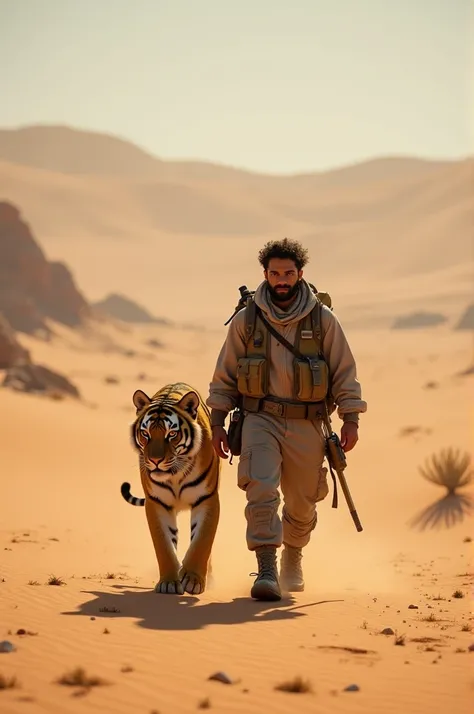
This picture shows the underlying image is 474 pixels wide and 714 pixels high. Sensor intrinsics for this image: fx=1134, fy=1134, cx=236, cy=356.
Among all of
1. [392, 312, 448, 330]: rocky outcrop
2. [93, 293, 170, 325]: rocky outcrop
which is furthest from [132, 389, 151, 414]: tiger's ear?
[392, 312, 448, 330]: rocky outcrop

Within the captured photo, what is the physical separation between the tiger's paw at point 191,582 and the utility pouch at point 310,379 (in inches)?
52.8

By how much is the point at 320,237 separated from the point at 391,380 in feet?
253

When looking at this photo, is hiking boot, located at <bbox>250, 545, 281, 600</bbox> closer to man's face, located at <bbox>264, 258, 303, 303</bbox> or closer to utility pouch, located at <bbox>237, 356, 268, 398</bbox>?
utility pouch, located at <bbox>237, 356, 268, 398</bbox>

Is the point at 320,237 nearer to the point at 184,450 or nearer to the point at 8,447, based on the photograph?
the point at 8,447

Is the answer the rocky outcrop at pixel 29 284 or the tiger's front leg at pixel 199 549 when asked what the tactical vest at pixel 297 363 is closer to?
the tiger's front leg at pixel 199 549

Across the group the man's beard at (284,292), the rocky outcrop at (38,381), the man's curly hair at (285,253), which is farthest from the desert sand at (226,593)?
the man's curly hair at (285,253)

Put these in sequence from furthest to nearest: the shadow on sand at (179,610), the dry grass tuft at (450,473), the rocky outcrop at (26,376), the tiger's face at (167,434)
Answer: the rocky outcrop at (26,376) → the dry grass tuft at (450,473) → the tiger's face at (167,434) → the shadow on sand at (179,610)

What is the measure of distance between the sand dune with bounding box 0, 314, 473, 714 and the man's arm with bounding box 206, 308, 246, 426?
1.24 metres

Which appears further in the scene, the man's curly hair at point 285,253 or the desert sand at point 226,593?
the man's curly hair at point 285,253

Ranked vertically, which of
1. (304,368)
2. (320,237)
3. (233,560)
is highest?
(320,237)

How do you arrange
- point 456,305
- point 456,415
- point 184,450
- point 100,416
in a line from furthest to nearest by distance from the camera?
point 456,305, point 456,415, point 100,416, point 184,450

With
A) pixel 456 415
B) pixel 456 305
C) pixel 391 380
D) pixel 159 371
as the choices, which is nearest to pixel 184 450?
pixel 456 415

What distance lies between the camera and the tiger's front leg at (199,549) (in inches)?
288

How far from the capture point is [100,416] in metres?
21.0
